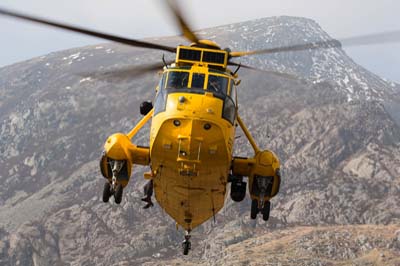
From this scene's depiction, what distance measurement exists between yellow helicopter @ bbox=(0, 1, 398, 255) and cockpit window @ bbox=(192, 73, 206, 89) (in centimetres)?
5

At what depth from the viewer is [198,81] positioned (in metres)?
32.3

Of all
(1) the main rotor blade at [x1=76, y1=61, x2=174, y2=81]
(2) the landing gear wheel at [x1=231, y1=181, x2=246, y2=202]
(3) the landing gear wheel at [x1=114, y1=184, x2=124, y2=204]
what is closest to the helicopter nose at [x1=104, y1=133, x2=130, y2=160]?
(3) the landing gear wheel at [x1=114, y1=184, x2=124, y2=204]

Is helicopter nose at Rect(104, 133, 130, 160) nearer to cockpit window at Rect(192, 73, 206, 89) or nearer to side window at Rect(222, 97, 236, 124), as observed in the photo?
cockpit window at Rect(192, 73, 206, 89)

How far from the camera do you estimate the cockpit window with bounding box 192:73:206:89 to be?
105ft

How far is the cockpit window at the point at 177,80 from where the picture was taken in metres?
32.3

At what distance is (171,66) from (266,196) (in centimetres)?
921

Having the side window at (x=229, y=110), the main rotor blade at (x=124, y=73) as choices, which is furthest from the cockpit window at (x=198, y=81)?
the main rotor blade at (x=124, y=73)

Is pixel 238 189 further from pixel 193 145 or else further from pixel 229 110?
pixel 193 145

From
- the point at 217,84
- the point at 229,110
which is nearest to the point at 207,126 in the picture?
the point at 229,110

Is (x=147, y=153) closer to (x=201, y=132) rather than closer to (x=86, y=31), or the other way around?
(x=201, y=132)

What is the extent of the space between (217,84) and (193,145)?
3989mm

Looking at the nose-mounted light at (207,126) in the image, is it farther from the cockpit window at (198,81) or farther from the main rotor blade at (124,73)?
the main rotor blade at (124,73)

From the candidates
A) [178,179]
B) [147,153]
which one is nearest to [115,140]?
[147,153]

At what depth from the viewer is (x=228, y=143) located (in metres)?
32.0
